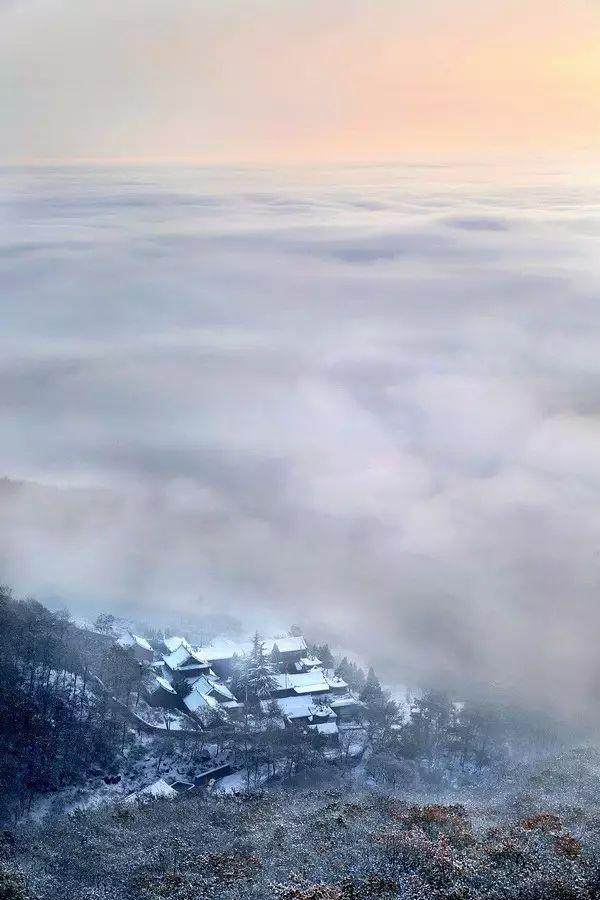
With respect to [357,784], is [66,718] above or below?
above

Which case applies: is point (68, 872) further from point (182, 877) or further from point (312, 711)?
point (312, 711)

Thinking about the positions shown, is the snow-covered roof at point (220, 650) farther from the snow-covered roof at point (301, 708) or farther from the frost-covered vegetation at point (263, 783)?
the snow-covered roof at point (301, 708)

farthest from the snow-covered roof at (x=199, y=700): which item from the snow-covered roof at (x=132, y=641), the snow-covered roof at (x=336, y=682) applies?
the snow-covered roof at (x=336, y=682)

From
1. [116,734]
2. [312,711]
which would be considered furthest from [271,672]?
[116,734]

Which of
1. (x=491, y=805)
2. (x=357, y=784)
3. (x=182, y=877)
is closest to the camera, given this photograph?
(x=182, y=877)

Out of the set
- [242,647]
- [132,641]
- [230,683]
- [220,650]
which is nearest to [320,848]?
[230,683]

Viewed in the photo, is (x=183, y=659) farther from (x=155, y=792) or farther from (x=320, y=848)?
(x=320, y=848)
